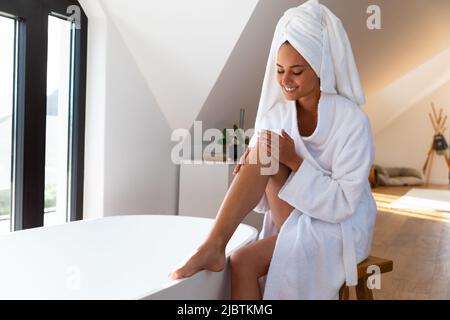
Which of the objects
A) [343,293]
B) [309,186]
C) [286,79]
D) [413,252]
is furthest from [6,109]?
[413,252]

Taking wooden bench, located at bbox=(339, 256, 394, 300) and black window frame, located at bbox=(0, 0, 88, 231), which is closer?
wooden bench, located at bbox=(339, 256, 394, 300)

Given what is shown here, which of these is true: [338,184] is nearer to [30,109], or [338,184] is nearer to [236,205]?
[236,205]

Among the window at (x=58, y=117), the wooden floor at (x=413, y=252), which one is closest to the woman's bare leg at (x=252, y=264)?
the wooden floor at (x=413, y=252)

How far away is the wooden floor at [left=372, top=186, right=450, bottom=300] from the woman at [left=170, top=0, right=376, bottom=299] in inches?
43.0

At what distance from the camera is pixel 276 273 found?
141cm

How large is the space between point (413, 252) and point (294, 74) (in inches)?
88.5

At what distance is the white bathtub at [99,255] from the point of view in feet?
5.88

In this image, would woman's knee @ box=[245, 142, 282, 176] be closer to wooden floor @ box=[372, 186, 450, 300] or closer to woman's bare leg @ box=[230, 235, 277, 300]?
woman's bare leg @ box=[230, 235, 277, 300]

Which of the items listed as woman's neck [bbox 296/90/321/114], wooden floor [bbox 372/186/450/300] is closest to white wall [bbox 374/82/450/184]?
wooden floor [bbox 372/186/450/300]

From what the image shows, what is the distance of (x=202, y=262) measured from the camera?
132 centimetres

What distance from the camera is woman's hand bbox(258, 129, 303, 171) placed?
4.61 feet

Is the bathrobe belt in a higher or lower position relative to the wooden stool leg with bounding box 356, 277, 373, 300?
higher

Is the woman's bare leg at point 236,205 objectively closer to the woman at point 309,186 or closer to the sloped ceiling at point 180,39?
the woman at point 309,186

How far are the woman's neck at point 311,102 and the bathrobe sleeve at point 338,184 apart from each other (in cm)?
16
